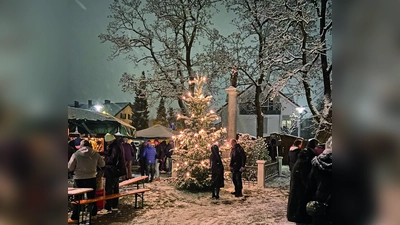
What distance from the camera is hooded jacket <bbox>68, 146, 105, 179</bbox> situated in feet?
9.54

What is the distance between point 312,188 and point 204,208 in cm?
187

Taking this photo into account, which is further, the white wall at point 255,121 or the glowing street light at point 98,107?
the white wall at point 255,121

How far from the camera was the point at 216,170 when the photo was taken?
15.2ft

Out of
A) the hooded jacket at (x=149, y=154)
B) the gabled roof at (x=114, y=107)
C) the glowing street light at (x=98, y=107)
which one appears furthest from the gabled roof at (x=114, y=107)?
the hooded jacket at (x=149, y=154)

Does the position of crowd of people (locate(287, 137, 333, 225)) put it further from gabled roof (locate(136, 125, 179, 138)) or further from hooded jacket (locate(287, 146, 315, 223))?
gabled roof (locate(136, 125, 179, 138))

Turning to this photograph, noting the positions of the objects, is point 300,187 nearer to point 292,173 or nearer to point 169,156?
point 292,173

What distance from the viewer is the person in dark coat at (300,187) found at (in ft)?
8.08

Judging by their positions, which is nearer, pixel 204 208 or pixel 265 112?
pixel 204 208

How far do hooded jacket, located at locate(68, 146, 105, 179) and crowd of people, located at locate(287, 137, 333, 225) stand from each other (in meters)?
1.96

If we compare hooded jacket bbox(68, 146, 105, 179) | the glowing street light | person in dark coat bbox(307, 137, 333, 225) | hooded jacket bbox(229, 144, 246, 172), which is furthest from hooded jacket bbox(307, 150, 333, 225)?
the glowing street light

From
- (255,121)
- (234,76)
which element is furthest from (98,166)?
(255,121)

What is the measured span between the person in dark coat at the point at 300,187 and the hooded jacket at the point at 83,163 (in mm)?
1958

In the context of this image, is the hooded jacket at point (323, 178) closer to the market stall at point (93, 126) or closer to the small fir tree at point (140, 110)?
the market stall at point (93, 126)

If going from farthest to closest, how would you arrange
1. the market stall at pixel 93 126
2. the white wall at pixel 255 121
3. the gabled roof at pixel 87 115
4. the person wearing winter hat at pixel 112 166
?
the white wall at pixel 255 121 → the person wearing winter hat at pixel 112 166 → the market stall at pixel 93 126 → the gabled roof at pixel 87 115
